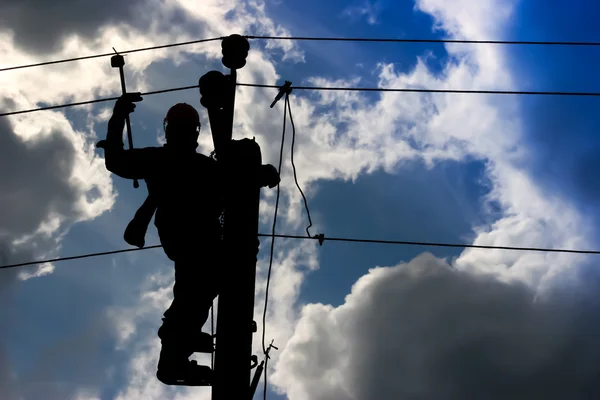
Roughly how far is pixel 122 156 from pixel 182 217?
65 cm

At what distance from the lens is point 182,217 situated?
4.29 meters

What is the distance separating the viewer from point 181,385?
4090 millimetres

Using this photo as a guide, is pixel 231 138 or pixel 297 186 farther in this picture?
pixel 297 186

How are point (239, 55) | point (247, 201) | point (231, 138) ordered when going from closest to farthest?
point (247, 201), point (231, 138), point (239, 55)

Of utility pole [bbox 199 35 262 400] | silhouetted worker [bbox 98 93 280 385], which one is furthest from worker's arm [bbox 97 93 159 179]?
utility pole [bbox 199 35 262 400]

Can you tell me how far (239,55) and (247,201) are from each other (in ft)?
4.92

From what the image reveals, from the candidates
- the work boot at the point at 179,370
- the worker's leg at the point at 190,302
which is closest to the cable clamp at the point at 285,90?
the worker's leg at the point at 190,302

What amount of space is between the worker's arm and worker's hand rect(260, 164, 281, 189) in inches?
32.0

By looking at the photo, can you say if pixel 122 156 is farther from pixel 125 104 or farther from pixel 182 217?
pixel 182 217

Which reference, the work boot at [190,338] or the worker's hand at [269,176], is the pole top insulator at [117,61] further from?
the work boot at [190,338]

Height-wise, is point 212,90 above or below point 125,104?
→ above

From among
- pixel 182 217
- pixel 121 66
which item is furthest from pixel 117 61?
pixel 182 217

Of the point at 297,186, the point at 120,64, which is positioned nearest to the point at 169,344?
the point at 297,186

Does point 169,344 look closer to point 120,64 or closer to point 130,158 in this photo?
point 130,158
